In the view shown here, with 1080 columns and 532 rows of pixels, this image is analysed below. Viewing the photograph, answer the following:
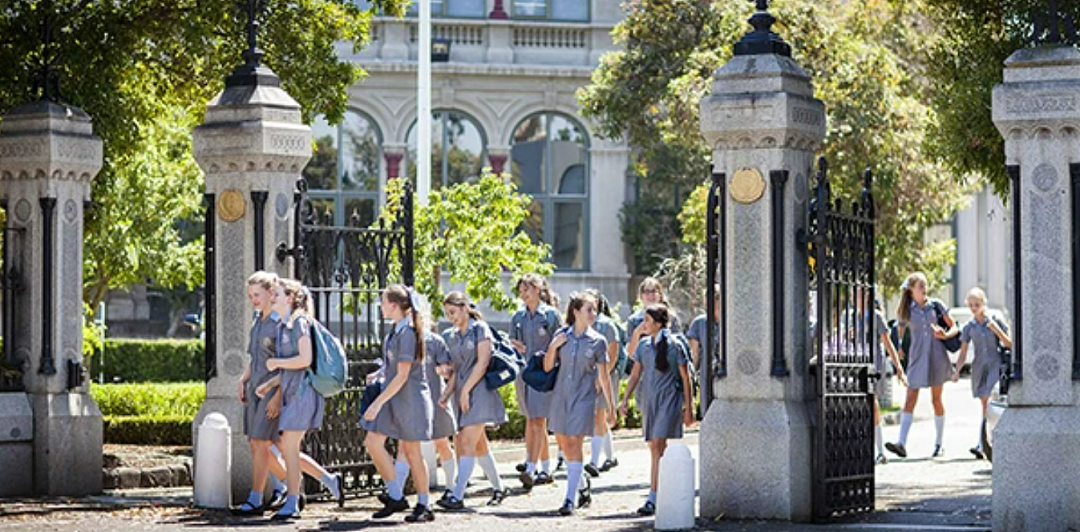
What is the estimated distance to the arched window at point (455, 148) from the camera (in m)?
48.1

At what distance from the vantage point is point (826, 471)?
14703 millimetres

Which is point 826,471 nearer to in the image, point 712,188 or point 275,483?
point 712,188

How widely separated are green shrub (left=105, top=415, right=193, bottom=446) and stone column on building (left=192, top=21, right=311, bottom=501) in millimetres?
6803

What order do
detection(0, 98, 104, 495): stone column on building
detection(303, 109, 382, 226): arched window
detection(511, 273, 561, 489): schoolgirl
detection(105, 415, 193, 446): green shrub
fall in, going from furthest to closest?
detection(303, 109, 382, 226): arched window
detection(105, 415, 193, 446): green shrub
detection(511, 273, 561, 489): schoolgirl
detection(0, 98, 104, 495): stone column on building

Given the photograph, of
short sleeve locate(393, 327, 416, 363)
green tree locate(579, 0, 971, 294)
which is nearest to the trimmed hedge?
green tree locate(579, 0, 971, 294)

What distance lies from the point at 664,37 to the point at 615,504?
19.6 m

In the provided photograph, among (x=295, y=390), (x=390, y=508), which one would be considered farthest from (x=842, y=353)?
(x=295, y=390)

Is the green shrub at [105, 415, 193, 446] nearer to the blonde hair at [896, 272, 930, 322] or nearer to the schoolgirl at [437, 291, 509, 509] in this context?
the schoolgirl at [437, 291, 509, 509]

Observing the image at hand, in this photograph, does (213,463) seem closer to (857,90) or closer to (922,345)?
(922,345)

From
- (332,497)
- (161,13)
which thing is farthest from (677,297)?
(332,497)

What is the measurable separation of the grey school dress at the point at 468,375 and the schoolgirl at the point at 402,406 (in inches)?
46.3

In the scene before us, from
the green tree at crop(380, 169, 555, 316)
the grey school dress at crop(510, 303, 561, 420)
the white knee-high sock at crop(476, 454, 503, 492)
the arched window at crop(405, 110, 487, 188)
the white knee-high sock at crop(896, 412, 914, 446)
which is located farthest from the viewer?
the arched window at crop(405, 110, 487, 188)

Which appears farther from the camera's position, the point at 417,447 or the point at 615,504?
the point at 615,504

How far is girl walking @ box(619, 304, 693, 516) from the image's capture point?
15.6m
